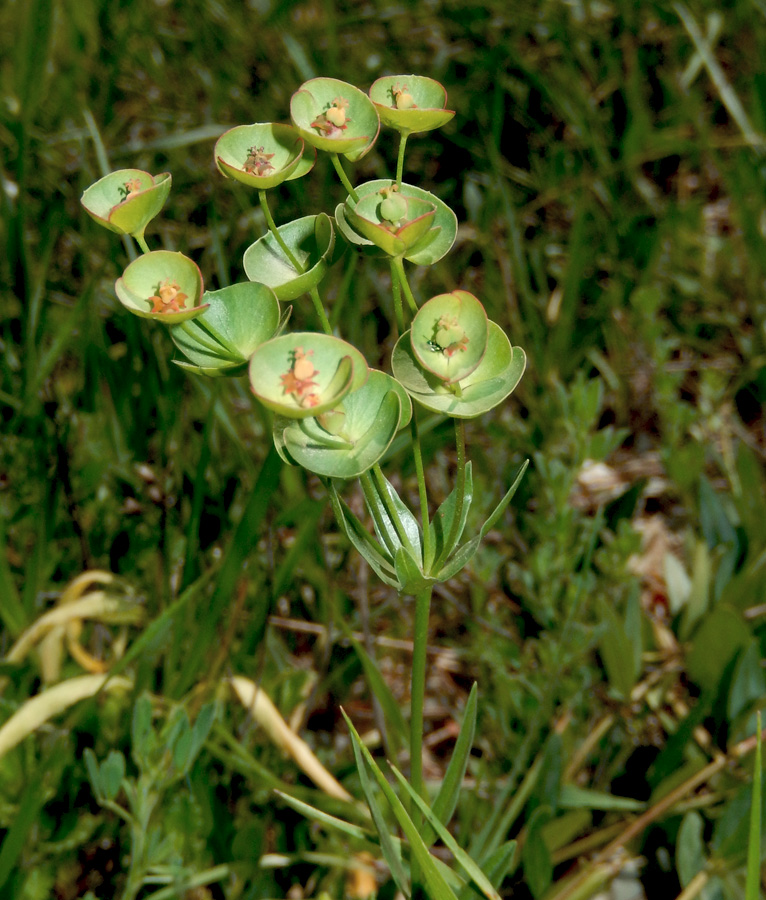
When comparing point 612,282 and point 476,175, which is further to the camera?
point 476,175

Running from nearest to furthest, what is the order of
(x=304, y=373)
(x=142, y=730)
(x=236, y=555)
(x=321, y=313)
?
(x=304, y=373)
(x=321, y=313)
(x=142, y=730)
(x=236, y=555)

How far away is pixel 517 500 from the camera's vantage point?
72.4 inches

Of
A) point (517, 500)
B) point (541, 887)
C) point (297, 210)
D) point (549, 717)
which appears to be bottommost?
point (541, 887)

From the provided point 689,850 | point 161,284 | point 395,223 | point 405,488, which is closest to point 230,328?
point 161,284

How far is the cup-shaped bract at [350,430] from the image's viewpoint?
2.83 ft

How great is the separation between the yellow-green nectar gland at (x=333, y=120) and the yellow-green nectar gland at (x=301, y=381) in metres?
0.27

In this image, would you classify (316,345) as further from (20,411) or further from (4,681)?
(4,681)

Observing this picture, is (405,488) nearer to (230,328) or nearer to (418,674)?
(418,674)

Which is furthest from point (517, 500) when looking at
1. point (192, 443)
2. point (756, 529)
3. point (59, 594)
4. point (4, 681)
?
point (4, 681)

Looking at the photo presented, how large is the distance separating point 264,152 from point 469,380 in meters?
0.34

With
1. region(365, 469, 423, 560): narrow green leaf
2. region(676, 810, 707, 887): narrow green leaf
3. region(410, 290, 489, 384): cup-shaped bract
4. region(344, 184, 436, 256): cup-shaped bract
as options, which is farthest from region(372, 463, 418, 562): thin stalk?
region(676, 810, 707, 887): narrow green leaf

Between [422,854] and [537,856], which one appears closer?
[422,854]

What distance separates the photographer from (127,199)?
84cm

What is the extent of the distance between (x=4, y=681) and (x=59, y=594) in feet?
0.61
